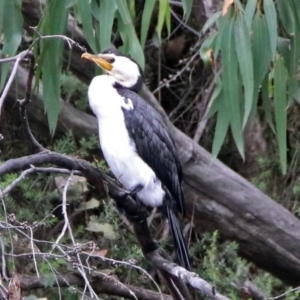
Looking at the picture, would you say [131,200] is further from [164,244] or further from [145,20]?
[164,244]

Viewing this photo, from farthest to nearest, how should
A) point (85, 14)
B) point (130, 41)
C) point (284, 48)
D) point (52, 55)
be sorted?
1. point (284, 48)
2. point (130, 41)
3. point (52, 55)
4. point (85, 14)

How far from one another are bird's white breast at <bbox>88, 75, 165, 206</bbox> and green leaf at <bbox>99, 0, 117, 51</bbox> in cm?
25

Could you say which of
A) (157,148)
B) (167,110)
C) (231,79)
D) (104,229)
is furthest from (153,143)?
(167,110)

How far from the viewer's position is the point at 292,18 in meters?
2.49

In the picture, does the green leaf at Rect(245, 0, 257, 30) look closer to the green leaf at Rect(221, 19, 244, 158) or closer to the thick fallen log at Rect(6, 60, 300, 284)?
the green leaf at Rect(221, 19, 244, 158)

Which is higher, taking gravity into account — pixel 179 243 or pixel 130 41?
pixel 130 41

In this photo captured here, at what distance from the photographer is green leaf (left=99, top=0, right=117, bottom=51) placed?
2.29 m

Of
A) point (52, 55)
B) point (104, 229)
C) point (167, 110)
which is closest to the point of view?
point (52, 55)

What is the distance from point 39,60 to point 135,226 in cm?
50

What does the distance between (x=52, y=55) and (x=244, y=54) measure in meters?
0.52

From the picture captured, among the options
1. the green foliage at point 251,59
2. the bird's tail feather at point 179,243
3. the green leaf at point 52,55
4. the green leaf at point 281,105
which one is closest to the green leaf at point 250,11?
the green foliage at point 251,59

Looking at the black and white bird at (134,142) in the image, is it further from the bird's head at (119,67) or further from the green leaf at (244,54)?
the green leaf at (244,54)

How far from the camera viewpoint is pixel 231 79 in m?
2.31

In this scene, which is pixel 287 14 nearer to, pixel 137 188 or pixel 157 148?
pixel 157 148
